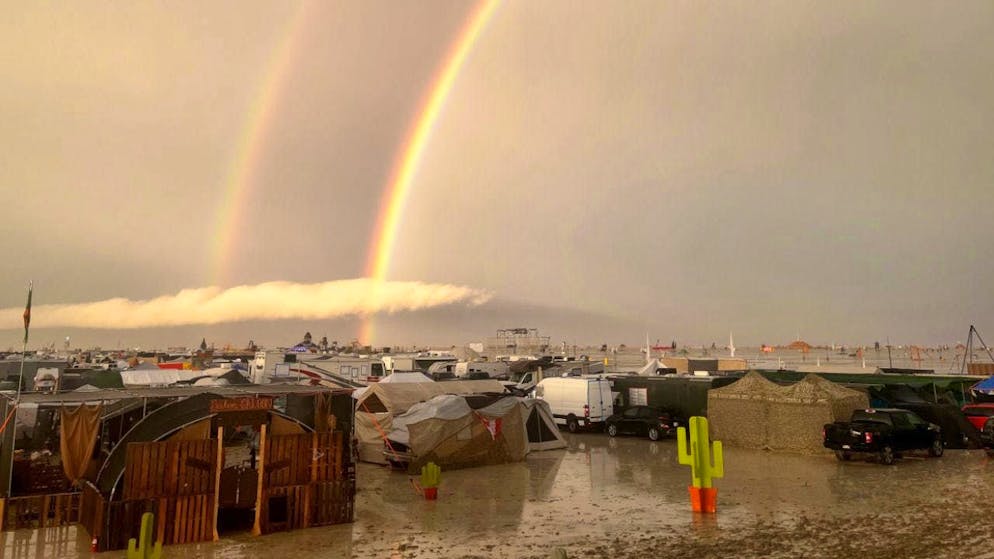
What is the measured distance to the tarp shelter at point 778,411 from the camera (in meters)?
21.6

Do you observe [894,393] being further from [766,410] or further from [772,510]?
[772,510]

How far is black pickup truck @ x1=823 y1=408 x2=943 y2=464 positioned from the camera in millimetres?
18875

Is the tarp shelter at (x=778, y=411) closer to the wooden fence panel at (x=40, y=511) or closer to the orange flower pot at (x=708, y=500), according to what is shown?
the orange flower pot at (x=708, y=500)

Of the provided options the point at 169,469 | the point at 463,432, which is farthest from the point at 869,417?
the point at 169,469

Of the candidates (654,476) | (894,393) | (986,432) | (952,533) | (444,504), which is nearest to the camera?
(952,533)

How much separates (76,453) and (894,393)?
29.0 m

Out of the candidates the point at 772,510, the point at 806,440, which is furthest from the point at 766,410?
the point at 772,510

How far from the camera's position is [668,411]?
2714 centimetres

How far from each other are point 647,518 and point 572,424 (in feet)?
52.5

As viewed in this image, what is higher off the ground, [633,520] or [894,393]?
[894,393]

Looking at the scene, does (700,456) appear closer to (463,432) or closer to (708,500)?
(708,500)

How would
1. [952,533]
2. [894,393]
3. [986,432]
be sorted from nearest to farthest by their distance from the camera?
[952,533], [986,432], [894,393]

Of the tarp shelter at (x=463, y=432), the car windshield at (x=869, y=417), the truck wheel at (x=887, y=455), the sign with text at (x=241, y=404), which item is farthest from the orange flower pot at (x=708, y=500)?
the car windshield at (x=869, y=417)

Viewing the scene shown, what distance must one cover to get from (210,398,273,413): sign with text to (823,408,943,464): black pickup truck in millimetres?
17474
